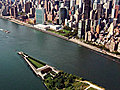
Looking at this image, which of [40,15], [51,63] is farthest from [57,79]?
[40,15]

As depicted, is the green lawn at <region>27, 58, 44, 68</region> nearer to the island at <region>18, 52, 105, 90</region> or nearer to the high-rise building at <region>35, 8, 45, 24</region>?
the island at <region>18, 52, 105, 90</region>

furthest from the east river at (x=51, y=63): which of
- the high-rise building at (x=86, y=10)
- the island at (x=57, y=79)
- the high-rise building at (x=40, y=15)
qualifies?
the high-rise building at (x=86, y=10)

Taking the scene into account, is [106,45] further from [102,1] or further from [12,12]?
[12,12]

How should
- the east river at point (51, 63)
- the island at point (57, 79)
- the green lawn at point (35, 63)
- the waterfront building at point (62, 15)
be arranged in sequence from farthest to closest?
the waterfront building at point (62, 15), the green lawn at point (35, 63), the east river at point (51, 63), the island at point (57, 79)

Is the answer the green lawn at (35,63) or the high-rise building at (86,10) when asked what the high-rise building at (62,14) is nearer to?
the high-rise building at (86,10)

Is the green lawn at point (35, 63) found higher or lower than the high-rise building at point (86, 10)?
lower

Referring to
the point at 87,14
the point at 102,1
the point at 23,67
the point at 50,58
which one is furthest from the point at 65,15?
the point at 23,67

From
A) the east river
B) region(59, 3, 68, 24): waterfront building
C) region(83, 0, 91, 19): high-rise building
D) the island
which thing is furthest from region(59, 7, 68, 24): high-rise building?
the island
